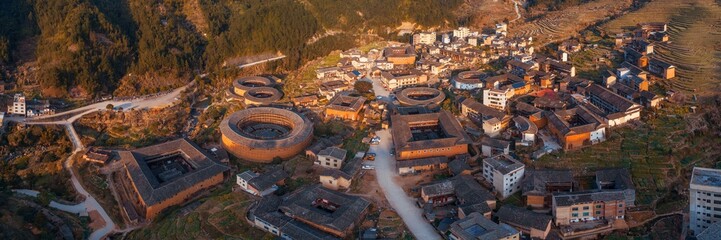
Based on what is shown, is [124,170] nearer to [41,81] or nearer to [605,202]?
[41,81]

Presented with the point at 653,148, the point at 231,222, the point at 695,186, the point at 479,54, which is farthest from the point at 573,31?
the point at 231,222

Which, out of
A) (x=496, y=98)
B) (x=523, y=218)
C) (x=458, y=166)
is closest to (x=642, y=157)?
(x=523, y=218)

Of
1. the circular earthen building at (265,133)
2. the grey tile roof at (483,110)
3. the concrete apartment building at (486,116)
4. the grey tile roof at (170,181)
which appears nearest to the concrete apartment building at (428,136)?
the concrete apartment building at (486,116)

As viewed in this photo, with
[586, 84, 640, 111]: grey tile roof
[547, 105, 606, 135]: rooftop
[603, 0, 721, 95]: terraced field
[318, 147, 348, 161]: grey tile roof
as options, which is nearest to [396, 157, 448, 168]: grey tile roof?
[318, 147, 348, 161]: grey tile roof

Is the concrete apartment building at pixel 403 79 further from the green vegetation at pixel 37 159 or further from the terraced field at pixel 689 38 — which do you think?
the green vegetation at pixel 37 159

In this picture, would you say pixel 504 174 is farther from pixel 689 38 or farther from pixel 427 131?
pixel 689 38

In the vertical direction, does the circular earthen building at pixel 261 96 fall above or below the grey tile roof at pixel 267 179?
above

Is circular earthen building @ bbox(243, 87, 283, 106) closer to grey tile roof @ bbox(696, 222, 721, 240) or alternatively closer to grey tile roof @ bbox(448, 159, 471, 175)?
grey tile roof @ bbox(448, 159, 471, 175)
